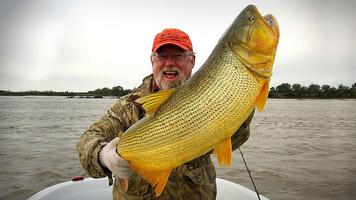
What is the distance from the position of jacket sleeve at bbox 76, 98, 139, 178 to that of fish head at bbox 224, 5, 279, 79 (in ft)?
3.52

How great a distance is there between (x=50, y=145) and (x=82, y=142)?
598 inches

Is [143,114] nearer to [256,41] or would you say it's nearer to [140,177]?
[140,177]

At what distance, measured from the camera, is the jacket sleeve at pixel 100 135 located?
278cm

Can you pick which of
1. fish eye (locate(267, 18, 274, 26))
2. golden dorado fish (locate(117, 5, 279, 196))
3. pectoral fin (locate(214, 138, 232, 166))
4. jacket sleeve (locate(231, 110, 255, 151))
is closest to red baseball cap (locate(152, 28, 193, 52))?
jacket sleeve (locate(231, 110, 255, 151))

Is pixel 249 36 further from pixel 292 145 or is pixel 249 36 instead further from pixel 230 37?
pixel 292 145

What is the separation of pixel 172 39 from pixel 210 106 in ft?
5.30

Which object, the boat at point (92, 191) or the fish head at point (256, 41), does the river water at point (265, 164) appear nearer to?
the boat at point (92, 191)

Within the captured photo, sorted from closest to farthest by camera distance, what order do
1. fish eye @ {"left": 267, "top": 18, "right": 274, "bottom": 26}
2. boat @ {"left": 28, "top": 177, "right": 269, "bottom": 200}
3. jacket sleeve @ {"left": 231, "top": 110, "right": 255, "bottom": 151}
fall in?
fish eye @ {"left": 267, "top": 18, "right": 274, "bottom": 26}
jacket sleeve @ {"left": 231, "top": 110, "right": 255, "bottom": 151}
boat @ {"left": 28, "top": 177, "right": 269, "bottom": 200}

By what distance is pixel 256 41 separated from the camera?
223cm

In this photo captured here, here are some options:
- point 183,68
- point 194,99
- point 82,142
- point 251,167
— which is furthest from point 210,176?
point 251,167

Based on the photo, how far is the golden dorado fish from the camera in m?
2.15

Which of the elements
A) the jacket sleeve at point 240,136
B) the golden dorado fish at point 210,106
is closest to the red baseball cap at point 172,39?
the jacket sleeve at point 240,136

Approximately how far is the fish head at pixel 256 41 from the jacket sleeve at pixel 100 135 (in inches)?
42.2

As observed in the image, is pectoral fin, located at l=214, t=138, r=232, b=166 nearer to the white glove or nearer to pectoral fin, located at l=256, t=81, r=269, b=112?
pectoral fin, located at l=256, t=81, r=269, b=112
